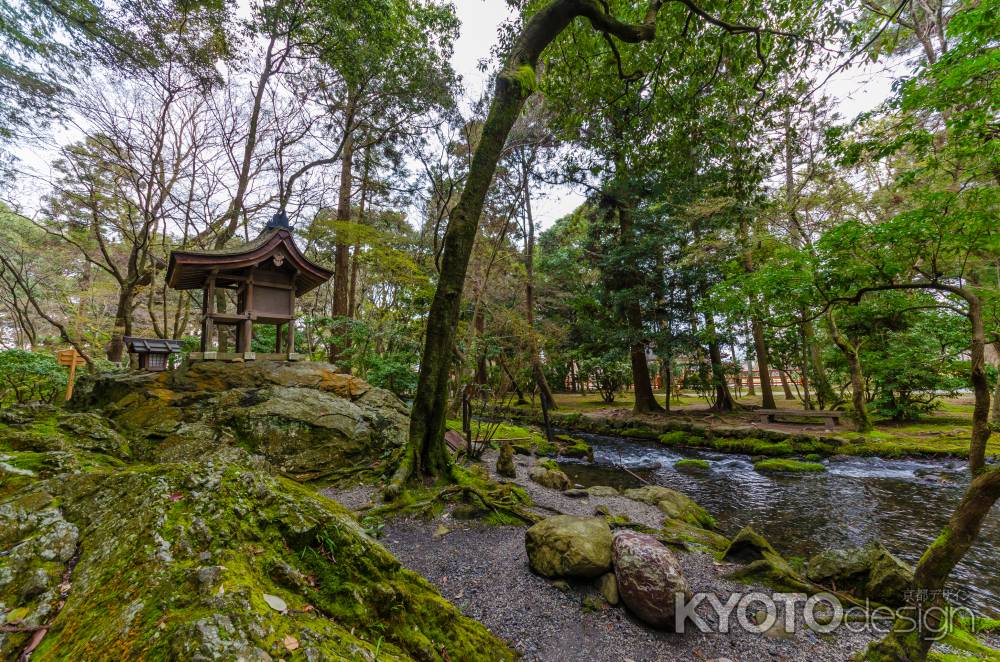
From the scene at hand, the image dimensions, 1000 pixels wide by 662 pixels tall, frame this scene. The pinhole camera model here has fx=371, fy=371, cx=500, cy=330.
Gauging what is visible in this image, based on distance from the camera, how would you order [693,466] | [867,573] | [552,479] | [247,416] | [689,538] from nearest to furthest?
1. [867,573]
2. [689,538]
3. [247,416]
4. [552,479]
5. [693,466]

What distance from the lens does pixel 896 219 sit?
477cm

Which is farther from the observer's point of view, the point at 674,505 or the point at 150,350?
the point at 150,350

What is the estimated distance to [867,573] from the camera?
3.23 m

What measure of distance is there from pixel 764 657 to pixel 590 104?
673cm

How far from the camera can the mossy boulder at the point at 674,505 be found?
5257mm

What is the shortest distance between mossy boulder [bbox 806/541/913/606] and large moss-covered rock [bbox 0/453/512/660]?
3.42m

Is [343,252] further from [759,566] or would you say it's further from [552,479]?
[759,566]

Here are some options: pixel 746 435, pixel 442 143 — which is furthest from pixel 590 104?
pixel 746 435

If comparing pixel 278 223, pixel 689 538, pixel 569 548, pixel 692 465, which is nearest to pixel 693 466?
A: pixel 692 465

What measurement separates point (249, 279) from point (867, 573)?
8991 millimetres

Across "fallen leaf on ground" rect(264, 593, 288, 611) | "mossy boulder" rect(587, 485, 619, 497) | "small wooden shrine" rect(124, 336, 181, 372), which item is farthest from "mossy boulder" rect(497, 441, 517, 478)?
"small wooden shrine" rect(124, 336, 181, 372)

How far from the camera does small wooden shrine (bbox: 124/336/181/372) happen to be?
22.6 feet

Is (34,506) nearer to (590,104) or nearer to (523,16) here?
(590,104)

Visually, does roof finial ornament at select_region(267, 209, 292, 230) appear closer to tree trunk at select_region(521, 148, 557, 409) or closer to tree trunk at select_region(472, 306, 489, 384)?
tree trunk at select_region(472, 306, 489, 384)
